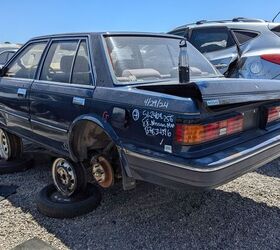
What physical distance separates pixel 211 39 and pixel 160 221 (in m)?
4.24

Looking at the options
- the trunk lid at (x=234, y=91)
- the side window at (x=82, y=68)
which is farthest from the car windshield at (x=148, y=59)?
the trunk lid at (x=234, y=91)

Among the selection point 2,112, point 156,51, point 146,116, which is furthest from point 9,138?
point 146,116

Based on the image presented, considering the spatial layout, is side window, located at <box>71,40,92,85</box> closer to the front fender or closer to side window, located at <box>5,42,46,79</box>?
the front fender

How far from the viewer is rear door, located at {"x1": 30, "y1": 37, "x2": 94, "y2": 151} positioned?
3766mm

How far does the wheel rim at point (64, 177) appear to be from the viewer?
159 inches

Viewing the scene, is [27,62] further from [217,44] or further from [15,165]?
[217,44]

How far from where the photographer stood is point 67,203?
389cm

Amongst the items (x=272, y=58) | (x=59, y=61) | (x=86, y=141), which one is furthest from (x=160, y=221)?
(x=272, y=58)

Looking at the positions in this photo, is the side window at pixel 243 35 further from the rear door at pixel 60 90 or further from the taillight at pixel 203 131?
the taillight at pixel 203 131

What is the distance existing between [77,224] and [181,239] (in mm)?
972

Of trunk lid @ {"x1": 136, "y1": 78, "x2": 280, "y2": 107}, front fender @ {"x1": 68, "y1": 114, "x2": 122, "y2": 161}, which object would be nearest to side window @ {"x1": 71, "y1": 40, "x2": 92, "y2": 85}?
front fender @ {"x1": 68, "y1": 114, "x2": 122, "y2": 161}

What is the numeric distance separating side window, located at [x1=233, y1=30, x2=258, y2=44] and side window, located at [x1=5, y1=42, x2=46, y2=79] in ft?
11.1

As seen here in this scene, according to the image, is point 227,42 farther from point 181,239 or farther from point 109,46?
point 181,239

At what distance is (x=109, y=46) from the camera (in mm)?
3756
